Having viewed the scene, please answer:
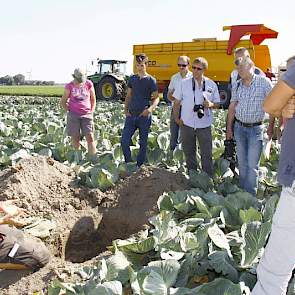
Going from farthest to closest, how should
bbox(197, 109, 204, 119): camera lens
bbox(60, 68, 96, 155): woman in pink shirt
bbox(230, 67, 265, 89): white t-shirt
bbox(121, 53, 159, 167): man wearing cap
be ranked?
bbox(60, 68, 96, 155): woman in pink shirt, bbox(121, 53, 159, 167): man wearing cap, bbox(197, 109, 204, 119): camera lens, bbox(230, 67, 265, 89): white t-shirt

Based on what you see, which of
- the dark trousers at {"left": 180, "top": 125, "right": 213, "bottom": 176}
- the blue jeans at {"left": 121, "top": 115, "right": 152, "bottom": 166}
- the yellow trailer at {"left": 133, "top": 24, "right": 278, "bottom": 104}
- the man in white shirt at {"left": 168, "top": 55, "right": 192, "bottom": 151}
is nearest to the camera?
the dark trousers at {"left": 180, "top": 125, "right": 213, "bottom": 176}

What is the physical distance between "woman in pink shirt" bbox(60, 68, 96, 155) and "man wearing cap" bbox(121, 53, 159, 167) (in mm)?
943

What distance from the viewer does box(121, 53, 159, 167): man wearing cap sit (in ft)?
23.2

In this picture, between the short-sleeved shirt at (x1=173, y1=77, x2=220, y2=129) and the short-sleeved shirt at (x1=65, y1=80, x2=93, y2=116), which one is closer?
the short-sleeved shirt at (x1=173, y1=77, x2=220, y2=129)

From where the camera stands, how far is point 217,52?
70.7 ft

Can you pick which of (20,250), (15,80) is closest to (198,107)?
(20,250)

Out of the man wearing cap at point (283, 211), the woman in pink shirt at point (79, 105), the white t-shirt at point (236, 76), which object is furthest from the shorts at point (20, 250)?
the woman in pink shirt at point (79, 105)

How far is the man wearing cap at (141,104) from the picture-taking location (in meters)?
7.09

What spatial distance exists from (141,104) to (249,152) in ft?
6.94

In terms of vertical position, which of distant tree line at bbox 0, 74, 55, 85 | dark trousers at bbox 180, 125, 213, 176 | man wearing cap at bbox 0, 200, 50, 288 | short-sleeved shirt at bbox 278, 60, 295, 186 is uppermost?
distant tree line at bbox 0, 74, 55, 85

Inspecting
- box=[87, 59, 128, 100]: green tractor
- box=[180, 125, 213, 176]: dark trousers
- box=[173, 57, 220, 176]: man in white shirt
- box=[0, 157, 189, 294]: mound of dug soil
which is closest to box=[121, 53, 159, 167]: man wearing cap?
box=[173, 57, 220, 176]: man in white shirt

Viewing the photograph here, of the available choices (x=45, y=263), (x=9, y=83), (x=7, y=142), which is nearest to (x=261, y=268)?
(x=45, y=263)

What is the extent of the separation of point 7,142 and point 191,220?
543 cm

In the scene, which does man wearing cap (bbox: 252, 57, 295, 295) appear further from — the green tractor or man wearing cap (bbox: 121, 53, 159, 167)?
the green tractor
